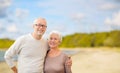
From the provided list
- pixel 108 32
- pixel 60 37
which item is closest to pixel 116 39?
pixel 108 32

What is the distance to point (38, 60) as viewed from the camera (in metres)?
3.10

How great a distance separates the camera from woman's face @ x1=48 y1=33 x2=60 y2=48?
3154 mm

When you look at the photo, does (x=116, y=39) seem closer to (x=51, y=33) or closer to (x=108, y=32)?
(x=108, y=32)

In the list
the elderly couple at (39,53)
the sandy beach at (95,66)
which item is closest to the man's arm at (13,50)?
the elderly couple at (39,53)

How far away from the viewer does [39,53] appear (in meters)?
3.12

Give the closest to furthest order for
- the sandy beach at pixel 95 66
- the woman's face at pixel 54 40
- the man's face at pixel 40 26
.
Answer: the man's face at pixel 40 26 → the woman's face at pixel 54 40 → the sandy beach at pixel 95 66

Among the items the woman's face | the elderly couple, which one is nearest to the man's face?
the elderly couple

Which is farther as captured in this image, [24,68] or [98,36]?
[98,36]

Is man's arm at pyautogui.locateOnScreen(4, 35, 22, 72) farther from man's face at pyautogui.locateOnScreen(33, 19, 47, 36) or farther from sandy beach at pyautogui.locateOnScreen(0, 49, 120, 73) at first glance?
sandy beach at pyautogui.locateOnScreen(0, 49, 120, 73)

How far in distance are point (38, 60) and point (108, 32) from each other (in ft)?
86.5

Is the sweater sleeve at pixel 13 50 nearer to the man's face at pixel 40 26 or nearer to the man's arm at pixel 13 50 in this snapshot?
the man's arm at pixel 13 50

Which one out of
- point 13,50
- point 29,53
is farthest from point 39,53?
point 13,50

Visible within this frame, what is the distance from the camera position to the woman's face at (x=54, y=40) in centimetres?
315

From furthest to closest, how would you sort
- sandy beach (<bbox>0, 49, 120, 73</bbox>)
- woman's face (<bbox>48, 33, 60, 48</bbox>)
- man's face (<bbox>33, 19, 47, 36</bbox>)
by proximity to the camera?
sandy beach (<bbox>0, 49, 120, 73</bbox>), woman's face (<bbox>48, 33, 60, 48</bbox>), man's face (<bbox>33, 19, 47, 36</bbox>)
